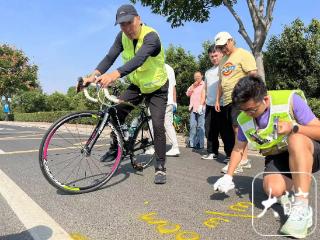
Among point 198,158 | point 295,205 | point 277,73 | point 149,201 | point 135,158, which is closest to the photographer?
point 295,205

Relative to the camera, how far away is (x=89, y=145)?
401 centimetres

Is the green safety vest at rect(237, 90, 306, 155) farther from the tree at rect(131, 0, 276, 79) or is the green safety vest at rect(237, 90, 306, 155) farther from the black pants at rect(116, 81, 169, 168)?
the tree at rect(131, 0, 276, 79)

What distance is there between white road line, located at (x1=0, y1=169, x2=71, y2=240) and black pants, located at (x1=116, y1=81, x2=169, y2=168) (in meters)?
1.30

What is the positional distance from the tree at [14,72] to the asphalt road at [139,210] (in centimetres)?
4088

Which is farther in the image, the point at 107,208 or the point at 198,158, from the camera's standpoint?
the point at 198,158

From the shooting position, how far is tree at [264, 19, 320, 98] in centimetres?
1647

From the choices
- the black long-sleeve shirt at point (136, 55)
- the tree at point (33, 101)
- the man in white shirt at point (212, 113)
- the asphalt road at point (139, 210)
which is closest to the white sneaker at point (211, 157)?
the man in white shirt at point (212, 113)

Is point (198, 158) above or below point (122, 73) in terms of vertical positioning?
below

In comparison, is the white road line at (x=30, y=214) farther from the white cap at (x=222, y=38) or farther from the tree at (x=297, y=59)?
the tree at (x=297, y=59)

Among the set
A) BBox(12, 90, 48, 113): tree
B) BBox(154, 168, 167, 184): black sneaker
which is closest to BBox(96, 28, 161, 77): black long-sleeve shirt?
BBox(154, 168, 167, 184): black sneaker

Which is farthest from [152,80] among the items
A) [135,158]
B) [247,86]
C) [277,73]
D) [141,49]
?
[277,73]

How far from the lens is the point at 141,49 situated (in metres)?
3.99

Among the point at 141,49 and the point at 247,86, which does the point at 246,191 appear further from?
the point at 141,49

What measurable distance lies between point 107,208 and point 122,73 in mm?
1270
